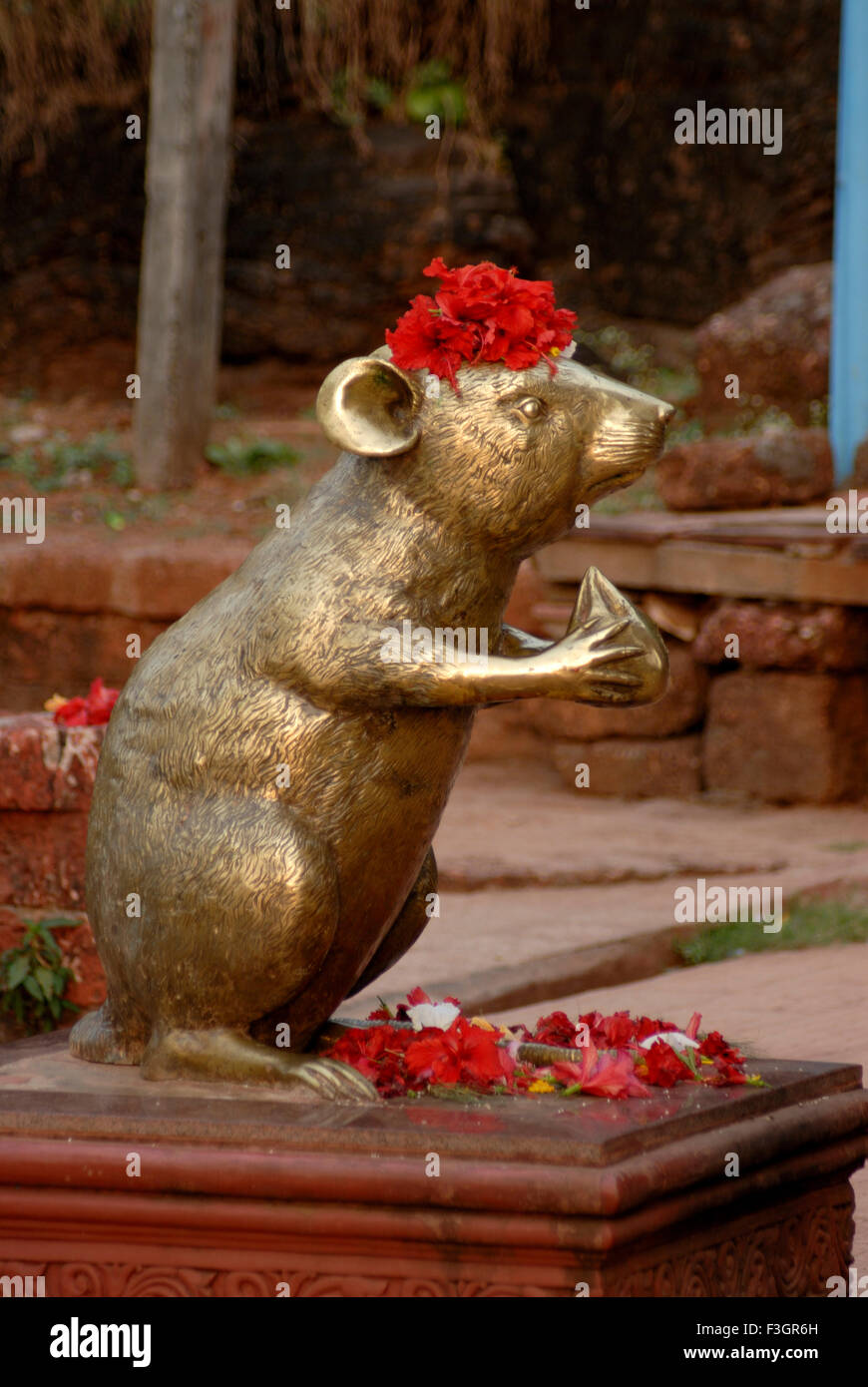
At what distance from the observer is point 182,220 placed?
1172 centimetres

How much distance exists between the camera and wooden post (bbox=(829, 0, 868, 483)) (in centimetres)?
998

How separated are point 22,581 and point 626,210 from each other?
18.6ft

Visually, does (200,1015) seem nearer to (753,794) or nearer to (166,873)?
(166,873)

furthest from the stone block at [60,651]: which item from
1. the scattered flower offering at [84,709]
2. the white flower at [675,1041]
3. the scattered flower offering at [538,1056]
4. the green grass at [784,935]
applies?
the white flower at [675,1041]

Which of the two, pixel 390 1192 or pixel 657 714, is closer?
pixel 390 1192

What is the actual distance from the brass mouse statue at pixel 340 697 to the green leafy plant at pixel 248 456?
366 inches

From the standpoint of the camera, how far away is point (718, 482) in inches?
403

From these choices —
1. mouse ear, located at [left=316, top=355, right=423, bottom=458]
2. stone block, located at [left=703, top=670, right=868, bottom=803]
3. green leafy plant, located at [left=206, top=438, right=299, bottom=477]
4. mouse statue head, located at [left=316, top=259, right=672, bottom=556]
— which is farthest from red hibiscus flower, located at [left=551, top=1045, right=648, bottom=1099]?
green leafy plant, located at [left=206, top=438, right=299, bottom=477]

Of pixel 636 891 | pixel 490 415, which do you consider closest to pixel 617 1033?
pixel 490 415

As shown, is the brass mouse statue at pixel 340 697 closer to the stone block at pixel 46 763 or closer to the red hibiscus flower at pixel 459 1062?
the red hibiscus flower at pixel 459 1062

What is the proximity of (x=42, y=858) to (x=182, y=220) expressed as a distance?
22.4ft

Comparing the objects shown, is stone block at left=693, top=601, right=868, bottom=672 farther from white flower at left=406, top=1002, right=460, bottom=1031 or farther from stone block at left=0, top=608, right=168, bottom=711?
white flower at left=406, top=1002, right=460, bottom=1031

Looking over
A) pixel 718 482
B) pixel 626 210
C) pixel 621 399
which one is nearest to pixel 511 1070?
pixel 621 399

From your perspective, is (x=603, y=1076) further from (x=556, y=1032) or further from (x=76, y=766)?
(x=76, y=766)
